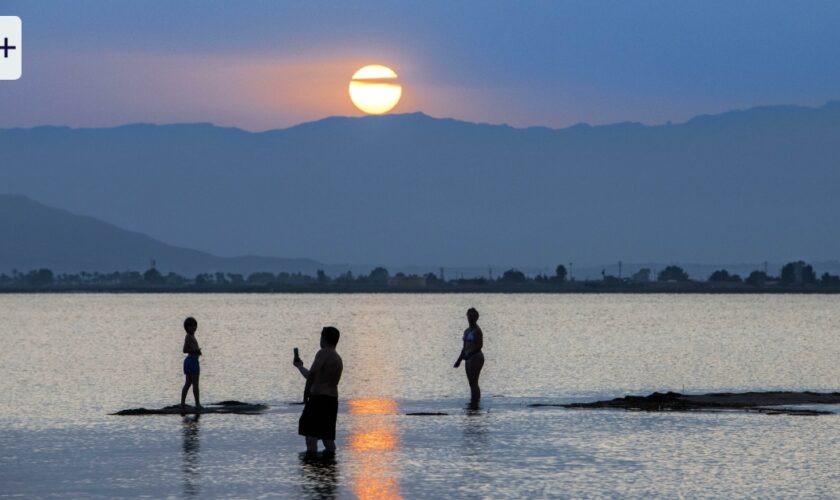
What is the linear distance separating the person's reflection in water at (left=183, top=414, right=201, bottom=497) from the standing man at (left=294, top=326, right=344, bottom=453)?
1707 mm

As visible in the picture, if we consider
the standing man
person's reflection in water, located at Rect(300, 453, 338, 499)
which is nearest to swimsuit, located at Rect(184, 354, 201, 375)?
person's reflection in water, located at Rect(300, 453, 338, 499)

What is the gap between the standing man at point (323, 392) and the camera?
74.8 ft

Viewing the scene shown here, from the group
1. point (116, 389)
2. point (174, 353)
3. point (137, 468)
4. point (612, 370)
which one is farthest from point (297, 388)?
point (174, 353)

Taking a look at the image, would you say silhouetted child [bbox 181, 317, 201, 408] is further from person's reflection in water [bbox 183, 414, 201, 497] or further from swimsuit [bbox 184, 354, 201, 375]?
person's reflection in water [bbox 183, 414, 201, 497]

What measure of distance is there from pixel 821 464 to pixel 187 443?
1000 cm

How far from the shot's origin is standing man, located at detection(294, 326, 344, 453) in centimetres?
2280

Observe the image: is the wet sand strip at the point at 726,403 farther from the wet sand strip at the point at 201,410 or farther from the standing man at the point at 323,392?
the standing man at the point at 323,392

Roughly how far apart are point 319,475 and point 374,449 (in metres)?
3.41

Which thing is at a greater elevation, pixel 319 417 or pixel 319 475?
pixel 319 417

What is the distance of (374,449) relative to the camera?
962 inches

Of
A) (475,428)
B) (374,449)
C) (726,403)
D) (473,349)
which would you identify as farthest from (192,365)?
(726,403)

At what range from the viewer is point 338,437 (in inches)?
1045

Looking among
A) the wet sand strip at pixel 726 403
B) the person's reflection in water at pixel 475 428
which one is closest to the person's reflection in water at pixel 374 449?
the person's reflection in water at pixel 475 428

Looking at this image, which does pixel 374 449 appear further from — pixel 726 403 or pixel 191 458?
pixel 726 403
